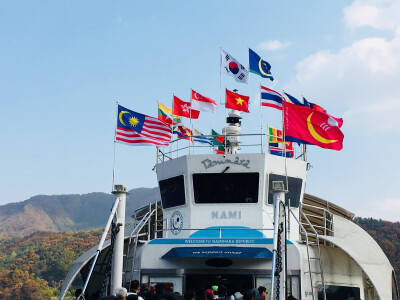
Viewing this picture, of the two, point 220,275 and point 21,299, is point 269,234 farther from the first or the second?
point 21,299

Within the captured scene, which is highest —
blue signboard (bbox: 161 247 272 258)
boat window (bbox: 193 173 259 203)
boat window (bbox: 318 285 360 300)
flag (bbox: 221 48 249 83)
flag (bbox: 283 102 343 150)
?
flag (bbox: 221 48 249 83)

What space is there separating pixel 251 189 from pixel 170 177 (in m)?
2.86

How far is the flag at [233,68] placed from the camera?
Result: 75.8ft

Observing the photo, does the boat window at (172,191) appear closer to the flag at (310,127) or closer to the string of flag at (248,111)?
the string of flag at (248,111)

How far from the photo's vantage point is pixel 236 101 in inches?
865

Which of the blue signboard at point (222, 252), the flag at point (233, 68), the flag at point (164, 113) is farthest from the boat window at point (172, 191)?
the flag at point (164, 113)

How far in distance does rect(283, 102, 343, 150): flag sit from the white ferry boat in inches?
34.7

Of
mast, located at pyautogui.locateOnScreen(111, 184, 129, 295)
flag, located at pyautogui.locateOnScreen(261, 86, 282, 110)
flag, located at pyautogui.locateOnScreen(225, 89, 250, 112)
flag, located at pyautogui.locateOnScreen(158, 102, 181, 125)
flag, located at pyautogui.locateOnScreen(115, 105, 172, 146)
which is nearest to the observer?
mast, located at pyautogui.locateOnScreen(111, 184, 129, 295)

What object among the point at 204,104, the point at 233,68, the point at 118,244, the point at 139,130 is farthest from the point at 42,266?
the point at 118,244

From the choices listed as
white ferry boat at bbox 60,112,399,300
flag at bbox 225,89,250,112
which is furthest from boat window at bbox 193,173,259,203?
flag at bbox 225,89,250,112

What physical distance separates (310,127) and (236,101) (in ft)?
12.1

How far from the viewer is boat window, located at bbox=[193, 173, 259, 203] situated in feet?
59.6

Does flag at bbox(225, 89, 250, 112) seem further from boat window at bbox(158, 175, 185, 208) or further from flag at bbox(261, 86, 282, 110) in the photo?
boat window at bbox(158, 175, 185, 208)

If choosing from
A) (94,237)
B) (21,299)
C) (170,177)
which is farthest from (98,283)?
(94,237)
